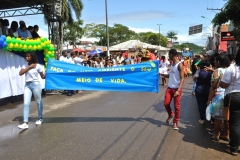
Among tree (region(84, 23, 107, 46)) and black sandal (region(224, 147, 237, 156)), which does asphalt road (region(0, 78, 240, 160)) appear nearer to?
black sandal (region(224, 147, 237, 156))

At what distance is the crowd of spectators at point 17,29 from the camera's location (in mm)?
9535

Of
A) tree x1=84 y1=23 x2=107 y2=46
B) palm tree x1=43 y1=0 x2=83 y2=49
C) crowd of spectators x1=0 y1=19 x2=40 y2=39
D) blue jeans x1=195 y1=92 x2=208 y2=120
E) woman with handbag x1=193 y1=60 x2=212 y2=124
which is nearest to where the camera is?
woman with handbag x1=193 y1=60 x2=212 y2=124

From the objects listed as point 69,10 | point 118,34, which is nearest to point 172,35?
point 118,34

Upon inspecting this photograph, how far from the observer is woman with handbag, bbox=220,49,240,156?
13.8 feet

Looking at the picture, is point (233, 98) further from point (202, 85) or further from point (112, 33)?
point (112, 33)

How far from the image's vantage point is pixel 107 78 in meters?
6.41

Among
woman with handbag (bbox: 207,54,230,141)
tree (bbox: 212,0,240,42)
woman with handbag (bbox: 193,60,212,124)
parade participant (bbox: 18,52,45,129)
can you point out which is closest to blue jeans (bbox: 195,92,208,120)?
woman with handbag (bbox: 193,60,212,124)

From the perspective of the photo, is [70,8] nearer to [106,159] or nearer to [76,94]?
[76,94]

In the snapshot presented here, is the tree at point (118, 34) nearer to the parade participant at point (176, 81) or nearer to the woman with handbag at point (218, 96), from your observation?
the parade participant at point (176, 81)

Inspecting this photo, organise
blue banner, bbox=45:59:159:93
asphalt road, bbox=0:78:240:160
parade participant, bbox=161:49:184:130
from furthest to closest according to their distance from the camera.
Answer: blue banner, bbox=45:59:159:93 → parade participant, bbox=161:49:184:130 → asphalt road, bbox=0:78:240:160

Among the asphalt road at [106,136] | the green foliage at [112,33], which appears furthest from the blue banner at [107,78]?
the green foliage at [112,33]

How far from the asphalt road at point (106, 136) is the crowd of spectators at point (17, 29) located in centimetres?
299

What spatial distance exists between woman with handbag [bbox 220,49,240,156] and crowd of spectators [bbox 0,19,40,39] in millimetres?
7675

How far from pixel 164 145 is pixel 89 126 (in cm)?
196
